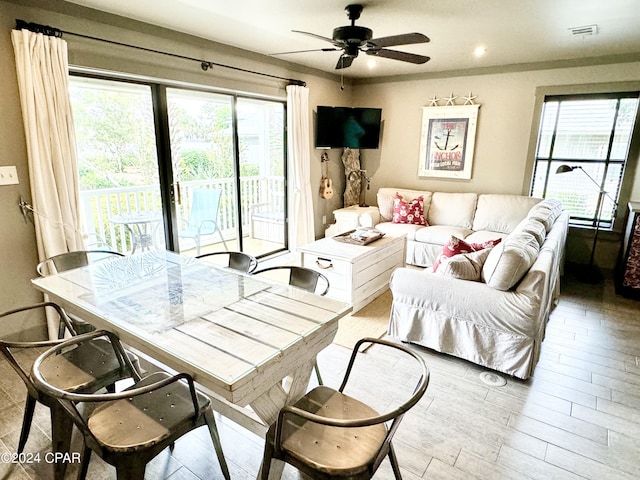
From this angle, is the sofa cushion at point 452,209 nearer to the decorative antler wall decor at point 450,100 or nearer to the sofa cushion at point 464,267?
the decorative antler wall decor at point 450,100

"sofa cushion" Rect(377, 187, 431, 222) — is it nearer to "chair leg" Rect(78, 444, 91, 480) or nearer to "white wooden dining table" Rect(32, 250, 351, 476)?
"white wooden dining table" Rect(32, 250, 351, 476)

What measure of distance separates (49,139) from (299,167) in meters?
2.66

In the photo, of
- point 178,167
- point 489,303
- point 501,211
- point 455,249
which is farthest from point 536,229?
point 178,167

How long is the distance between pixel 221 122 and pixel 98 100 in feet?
4.06

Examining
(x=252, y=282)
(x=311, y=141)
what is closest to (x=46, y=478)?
(x=252, y=282)

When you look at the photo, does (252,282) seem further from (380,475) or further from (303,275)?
(380,475)

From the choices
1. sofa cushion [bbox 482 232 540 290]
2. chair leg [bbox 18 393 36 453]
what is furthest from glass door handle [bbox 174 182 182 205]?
sofa cushion [bbox 482 232 540 290]

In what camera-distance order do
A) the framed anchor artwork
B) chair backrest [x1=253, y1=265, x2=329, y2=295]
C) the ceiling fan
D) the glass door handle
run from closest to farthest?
chair backrest [x1=253, y1=265, x2=329, y2=295] → the ceiling fan → the glass door handle → the framed anchor artwork

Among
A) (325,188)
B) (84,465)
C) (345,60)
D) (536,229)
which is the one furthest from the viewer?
(325,188)

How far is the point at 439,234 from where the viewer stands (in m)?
4.45

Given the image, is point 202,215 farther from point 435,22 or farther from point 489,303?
point 489,303

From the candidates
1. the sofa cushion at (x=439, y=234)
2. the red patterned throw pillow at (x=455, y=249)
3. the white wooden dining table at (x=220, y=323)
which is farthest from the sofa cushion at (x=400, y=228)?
the white wooden dining table at (x=220, y=323)

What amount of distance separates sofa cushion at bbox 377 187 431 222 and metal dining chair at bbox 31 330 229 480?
Answer: 4028 millimetres

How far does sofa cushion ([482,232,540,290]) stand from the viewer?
7.50 feet
